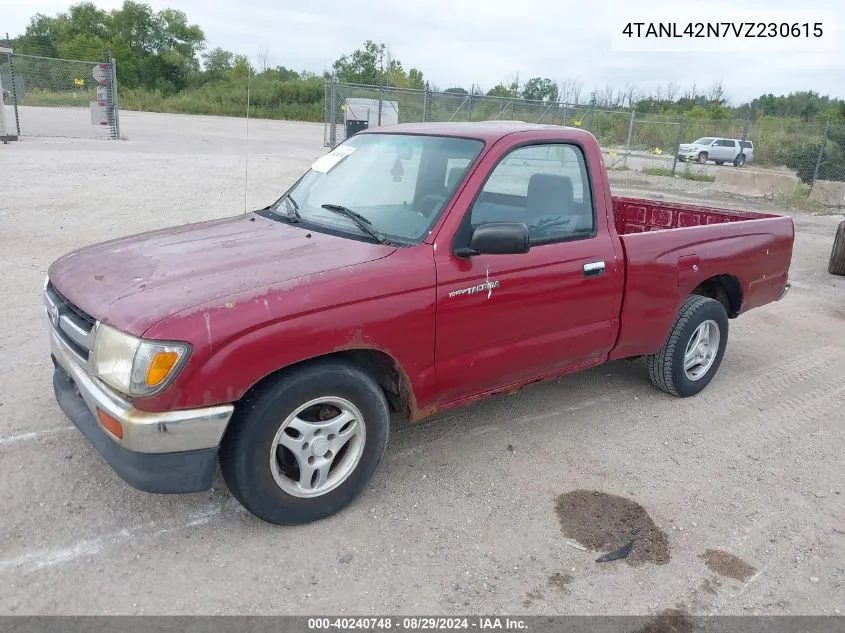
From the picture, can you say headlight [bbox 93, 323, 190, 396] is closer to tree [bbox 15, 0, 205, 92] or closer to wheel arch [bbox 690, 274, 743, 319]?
wheel arch [bbox 690, 274, 743, 319]

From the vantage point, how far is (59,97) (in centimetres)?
3431

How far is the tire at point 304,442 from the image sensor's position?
297 centimetres

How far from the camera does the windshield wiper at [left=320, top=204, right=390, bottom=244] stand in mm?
3515

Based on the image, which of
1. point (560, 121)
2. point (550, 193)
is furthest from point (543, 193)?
point (560, 121)

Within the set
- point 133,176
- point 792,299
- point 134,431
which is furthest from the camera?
point 133,176

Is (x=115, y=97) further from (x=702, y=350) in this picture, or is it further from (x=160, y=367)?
(x=160, y=367)

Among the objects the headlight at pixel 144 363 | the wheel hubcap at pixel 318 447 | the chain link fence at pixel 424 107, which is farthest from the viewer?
the chain link fence at pixel 424 107

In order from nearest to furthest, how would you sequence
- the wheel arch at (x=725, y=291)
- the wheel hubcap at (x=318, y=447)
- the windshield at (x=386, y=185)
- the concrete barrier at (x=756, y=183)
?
the wheel hubcap at (x=318, y=447) < the windshield at (x=386, y=185) < the wheel arch at (x=725, y=291) < the concrete barrier at (x=756, y=183)

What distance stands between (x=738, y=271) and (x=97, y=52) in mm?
60472

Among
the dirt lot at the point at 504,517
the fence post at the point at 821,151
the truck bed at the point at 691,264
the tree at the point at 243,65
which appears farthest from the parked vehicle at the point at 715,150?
the dirt lot at the point at 504,517

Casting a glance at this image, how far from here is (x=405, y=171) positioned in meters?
3.96

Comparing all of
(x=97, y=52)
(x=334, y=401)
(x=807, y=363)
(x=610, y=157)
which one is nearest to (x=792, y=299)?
(x=807, y=363)

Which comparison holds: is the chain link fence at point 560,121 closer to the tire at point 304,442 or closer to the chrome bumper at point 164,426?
the tire at point 304,442

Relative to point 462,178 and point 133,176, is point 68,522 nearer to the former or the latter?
point 462,178
